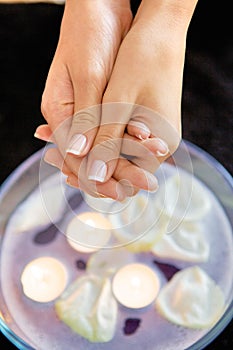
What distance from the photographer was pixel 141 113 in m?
0.79

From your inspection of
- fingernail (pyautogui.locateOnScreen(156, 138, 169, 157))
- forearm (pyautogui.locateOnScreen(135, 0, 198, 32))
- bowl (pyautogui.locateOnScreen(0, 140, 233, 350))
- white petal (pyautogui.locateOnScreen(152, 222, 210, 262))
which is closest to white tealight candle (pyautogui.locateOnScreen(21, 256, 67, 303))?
bowl (pyautogui.locateOnScreen(0, 140, 233, 350))

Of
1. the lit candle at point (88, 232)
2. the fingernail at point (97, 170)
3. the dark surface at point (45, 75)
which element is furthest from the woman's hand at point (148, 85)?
the dark surface at point (45, 75)

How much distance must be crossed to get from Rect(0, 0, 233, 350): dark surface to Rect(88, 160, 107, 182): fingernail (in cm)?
34

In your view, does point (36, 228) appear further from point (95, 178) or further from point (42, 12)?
point (42, 12)

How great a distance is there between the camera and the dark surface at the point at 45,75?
108cm

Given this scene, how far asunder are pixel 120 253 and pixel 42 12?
0.63 metres

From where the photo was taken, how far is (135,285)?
0.88 m

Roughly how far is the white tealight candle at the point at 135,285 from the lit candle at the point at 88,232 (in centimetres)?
6

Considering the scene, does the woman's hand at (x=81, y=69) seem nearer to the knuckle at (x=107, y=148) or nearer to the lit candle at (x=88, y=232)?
the knuckle at (x=107, y=148)

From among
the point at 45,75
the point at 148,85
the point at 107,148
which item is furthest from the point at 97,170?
the point at 45,75

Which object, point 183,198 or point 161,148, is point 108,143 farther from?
point 183,198

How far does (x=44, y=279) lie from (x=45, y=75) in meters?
0.48

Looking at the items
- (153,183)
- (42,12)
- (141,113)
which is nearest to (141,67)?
(141,113)

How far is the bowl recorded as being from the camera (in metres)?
0.82
